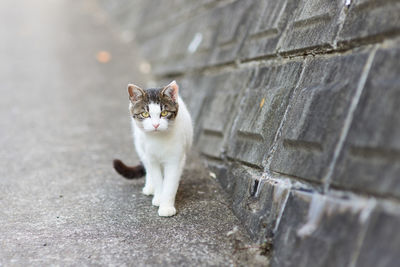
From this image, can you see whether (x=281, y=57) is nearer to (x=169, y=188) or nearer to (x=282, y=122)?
(x=282, y=122)

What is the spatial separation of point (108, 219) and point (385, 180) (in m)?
1.76

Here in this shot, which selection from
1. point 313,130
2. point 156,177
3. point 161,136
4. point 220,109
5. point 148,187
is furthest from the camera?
point 220,109

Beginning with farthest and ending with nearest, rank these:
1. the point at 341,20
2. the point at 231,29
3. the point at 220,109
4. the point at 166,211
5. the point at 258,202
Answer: the point at 231,29 < the point at 220,109 < the point at 166,211 < the point at 258,202 < the point at 341,20

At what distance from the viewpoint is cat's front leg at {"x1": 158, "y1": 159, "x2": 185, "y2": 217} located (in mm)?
2701

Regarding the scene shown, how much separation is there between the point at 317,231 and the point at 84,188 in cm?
200

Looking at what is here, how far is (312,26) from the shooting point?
8.20ft

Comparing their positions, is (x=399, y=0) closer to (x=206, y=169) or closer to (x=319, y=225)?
(x=319, y=225)

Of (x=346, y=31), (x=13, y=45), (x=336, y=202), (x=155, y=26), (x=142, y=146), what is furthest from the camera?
(x=13, y=45)

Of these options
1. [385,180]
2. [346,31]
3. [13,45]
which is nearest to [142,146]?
[346,31]

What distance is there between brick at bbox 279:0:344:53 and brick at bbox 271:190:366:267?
0.91 meters

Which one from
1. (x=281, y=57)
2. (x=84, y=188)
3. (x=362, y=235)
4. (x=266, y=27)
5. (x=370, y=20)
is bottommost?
(x=84, y=188)

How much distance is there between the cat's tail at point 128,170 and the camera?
307 centimetres

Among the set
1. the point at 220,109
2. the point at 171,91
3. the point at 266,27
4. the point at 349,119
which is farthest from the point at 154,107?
the point at 349,119

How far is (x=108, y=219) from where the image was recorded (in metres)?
2.67
